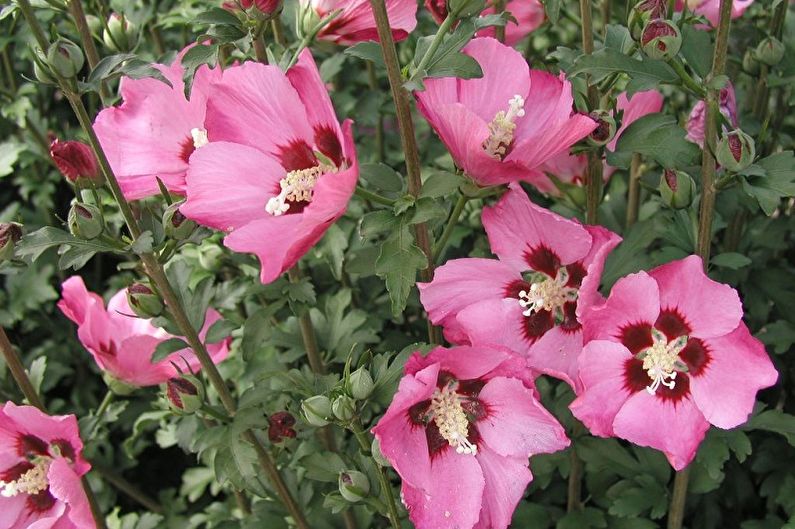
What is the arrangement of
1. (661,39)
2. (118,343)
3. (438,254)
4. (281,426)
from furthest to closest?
(118,343) → (281,426) → (438,254) → (661,39)

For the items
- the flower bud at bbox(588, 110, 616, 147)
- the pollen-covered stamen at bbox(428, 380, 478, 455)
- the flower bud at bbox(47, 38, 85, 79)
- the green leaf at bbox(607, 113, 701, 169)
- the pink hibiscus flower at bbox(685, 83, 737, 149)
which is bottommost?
the pollen-covered stamen at bbox(428, 380, 478, 455)

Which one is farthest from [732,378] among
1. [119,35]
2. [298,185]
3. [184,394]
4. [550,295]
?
[119,35]

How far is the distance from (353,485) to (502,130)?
1.61 ft

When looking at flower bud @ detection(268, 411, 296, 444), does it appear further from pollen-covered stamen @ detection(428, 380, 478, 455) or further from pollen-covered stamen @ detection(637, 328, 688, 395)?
pollen-covered stamen @ detection(637, 328, 688, 395)

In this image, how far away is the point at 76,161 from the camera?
3.87 feet

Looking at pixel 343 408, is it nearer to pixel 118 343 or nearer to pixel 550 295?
pixel 550 295

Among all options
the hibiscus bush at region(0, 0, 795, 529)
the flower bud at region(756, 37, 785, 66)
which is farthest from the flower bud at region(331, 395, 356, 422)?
the flower bud at region(756, 37, 785, 66)

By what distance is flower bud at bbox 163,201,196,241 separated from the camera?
1.17 meters

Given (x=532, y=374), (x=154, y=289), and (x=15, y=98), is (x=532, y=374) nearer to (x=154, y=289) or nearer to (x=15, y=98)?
(x=154, y=289)

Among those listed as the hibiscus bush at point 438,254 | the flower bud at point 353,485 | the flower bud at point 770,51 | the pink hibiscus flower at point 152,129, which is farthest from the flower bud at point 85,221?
the flower bud at point 770,51

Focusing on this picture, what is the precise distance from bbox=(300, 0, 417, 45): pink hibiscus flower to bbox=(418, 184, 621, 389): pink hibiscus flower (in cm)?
26

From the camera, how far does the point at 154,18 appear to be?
2.05m

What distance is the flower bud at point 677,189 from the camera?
3.99 ft

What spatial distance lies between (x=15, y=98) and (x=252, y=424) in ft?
4.18
